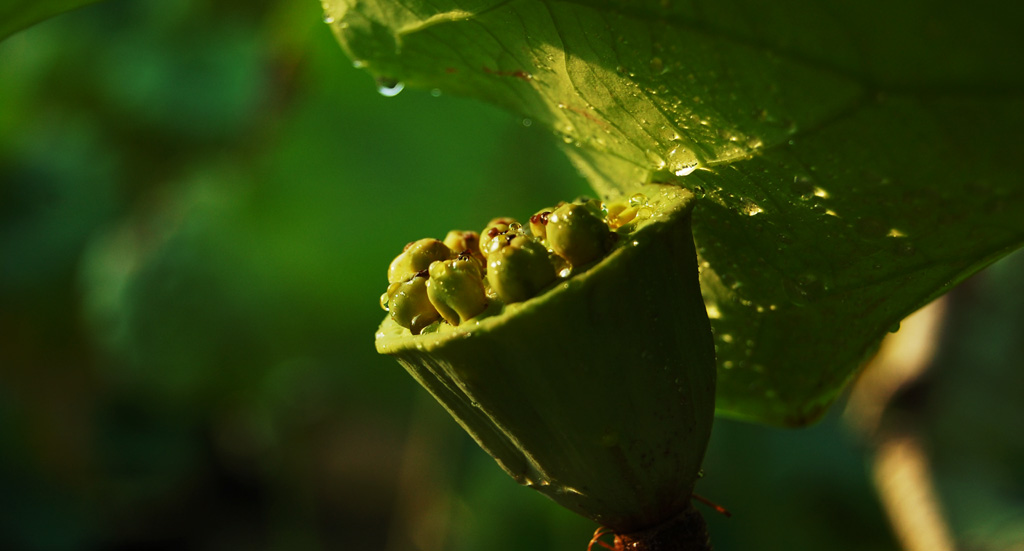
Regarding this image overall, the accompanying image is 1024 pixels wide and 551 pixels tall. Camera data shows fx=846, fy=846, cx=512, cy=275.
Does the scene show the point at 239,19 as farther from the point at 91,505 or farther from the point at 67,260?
the point at 91,505

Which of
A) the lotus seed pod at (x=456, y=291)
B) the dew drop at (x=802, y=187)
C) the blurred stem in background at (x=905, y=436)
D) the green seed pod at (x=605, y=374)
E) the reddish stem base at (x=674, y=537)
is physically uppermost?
the lotus seed pod at (x=456, y=291)

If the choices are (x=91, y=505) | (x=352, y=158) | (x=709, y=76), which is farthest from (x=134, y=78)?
(x=709, y=76)

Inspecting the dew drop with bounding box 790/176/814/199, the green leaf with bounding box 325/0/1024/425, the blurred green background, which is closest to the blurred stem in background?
the blurred green background

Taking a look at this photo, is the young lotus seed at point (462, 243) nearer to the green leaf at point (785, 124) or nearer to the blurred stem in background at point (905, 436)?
the green leaf at point (785, 124)

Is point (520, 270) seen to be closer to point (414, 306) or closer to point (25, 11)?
point (414, 306)

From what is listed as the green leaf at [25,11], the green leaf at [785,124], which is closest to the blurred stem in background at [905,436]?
the green leaf at [785,124]

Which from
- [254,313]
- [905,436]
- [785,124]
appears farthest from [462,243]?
[254,313]

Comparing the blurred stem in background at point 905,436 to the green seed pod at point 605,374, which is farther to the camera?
the blurred stem in background at point 905,436

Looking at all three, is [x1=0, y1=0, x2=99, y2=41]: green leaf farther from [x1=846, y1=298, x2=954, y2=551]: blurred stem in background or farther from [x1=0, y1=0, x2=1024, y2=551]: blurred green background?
[x1=0, y1=0, x2=1024, y2=551]: blurred green background
